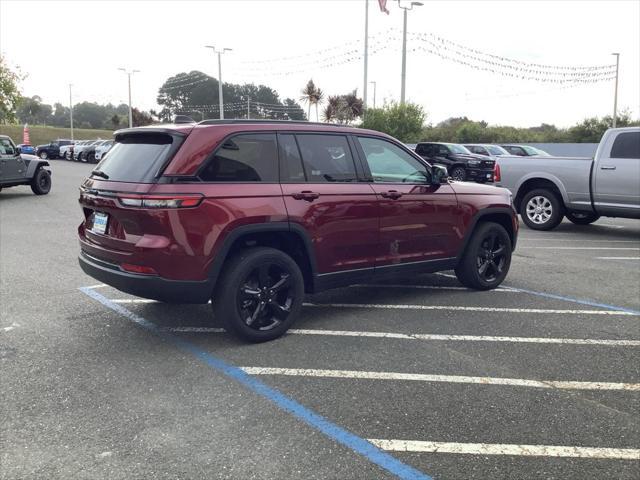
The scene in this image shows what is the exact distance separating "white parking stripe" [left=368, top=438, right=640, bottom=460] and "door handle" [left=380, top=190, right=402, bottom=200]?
2666 millimetres

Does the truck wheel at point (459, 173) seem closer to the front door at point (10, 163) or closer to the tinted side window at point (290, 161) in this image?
the front door at point (10, 163)

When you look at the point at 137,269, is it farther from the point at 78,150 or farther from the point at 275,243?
the point at 78,150

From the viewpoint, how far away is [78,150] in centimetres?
4381

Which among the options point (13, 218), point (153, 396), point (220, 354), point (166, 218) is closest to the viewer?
point (153, 396)

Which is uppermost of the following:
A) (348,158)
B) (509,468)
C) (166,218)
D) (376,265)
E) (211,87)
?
(211,87)

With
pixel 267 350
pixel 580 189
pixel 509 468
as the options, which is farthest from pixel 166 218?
pixel 580 189

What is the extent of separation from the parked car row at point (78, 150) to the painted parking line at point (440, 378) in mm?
35874

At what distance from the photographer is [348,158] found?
530cm

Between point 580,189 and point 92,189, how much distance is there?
9.23 metres

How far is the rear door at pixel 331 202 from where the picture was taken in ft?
15.8

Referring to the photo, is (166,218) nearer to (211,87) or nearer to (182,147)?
(182,147)

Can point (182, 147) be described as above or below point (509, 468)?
above

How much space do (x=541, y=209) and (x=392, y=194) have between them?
287 inches

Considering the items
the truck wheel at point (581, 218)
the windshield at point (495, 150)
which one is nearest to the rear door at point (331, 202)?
the truck wheel at point (581, 218)
